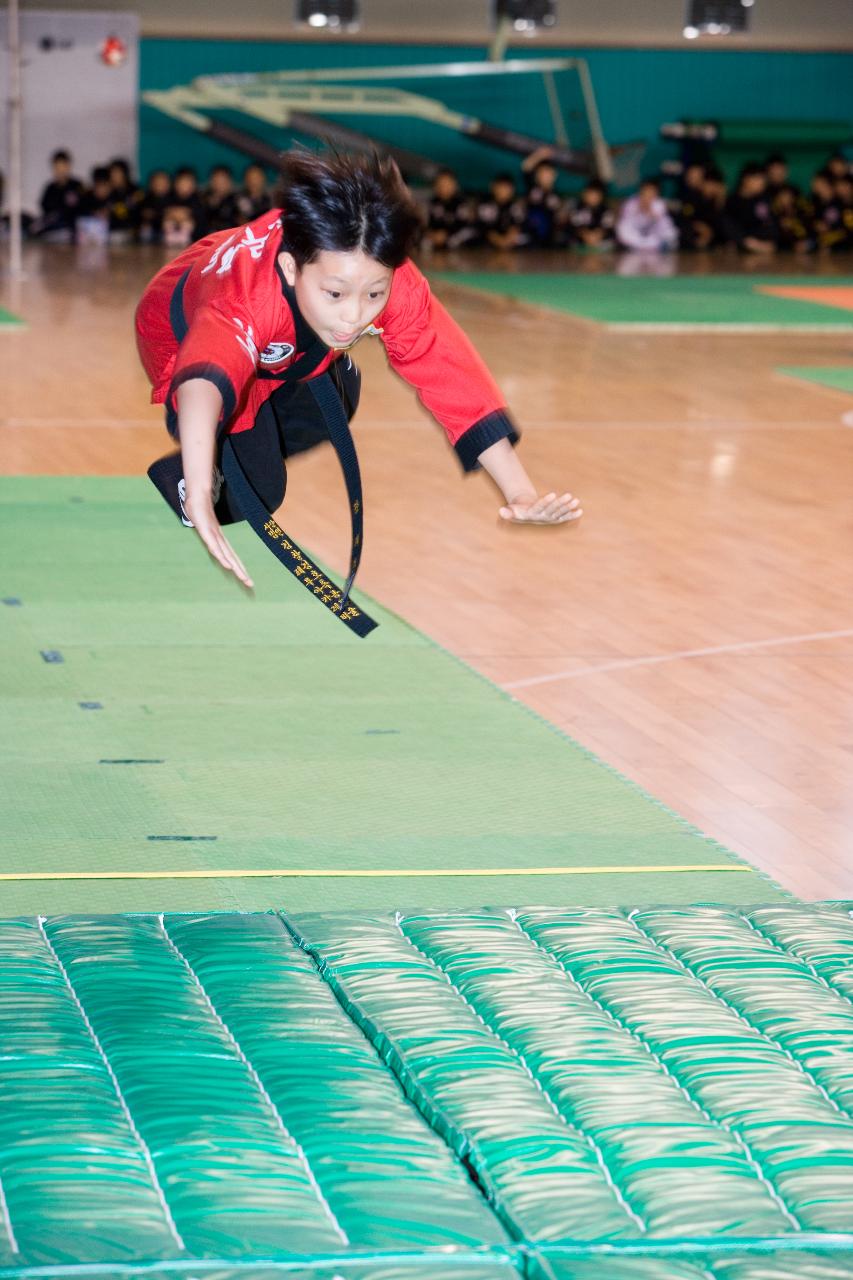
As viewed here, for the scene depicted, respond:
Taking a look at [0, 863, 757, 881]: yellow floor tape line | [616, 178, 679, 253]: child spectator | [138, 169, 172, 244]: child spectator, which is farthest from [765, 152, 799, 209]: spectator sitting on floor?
[0, 863, 757, 881]: yellow floor tape line

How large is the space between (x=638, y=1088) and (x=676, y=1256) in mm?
417

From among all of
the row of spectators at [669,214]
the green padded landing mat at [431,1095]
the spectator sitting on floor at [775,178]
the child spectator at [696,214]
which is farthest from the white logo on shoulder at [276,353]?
the spectator sitting on floor at [775,178]

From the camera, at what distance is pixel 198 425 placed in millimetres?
2488

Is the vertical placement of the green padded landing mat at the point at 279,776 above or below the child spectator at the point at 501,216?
below

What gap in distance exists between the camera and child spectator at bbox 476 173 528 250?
58.7ft

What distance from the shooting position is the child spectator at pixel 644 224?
18125 mm

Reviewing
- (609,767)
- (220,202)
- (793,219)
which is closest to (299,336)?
(609,767)

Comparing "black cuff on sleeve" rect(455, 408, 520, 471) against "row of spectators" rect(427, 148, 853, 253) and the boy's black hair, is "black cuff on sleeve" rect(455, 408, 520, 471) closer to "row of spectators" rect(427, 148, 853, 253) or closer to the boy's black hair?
the boy's black hair

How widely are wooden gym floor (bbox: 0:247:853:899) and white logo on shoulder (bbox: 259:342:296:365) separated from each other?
0.98m

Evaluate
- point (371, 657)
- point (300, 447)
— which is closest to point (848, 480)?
point (371, 657)

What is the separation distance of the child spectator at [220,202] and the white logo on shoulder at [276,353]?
14.7 m

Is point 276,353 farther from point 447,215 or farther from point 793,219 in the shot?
point 793,219

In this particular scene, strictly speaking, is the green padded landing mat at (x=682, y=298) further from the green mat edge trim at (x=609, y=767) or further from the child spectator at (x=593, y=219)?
the green mat edge trim at (x=609, y=767)

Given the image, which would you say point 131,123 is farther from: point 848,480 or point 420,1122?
point 420,1122
